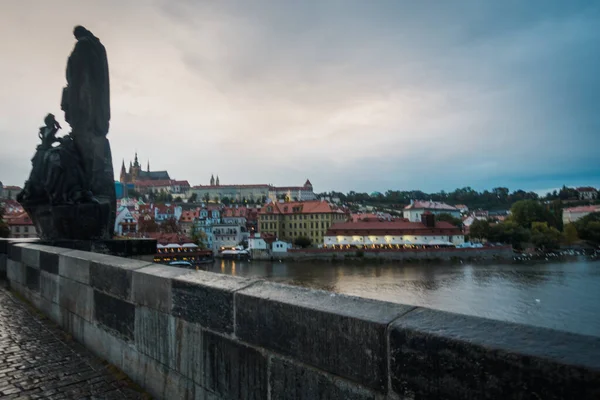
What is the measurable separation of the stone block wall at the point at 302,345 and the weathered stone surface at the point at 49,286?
1304mm

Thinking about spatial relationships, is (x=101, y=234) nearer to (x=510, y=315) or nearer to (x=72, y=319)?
(x=72, y=319)

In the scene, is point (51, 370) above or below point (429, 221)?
above

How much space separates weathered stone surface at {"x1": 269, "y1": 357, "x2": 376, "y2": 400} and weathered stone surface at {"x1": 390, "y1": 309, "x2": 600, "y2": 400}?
0.24 m

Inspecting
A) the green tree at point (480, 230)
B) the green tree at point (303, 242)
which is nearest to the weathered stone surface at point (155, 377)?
the green tree at point (303, 242)

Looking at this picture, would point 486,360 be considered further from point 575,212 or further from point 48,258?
point 575,212

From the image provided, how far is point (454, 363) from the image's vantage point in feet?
4.05

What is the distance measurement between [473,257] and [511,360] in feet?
218

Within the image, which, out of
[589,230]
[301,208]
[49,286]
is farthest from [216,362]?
[589,230]

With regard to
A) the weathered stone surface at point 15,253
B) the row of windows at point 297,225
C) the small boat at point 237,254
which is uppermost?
the weathered stone surface at point 15,253

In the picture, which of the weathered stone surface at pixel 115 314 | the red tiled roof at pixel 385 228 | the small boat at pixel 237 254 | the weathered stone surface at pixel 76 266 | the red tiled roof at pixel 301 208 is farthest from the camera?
the red tiled roof at pixel 301 208

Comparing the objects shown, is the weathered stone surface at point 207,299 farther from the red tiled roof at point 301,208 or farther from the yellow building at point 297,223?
the red tiled roof at point 301,208

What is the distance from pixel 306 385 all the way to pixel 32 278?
5.34 meters

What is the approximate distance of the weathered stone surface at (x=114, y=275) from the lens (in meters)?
3.09

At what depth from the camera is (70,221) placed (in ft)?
23.5
